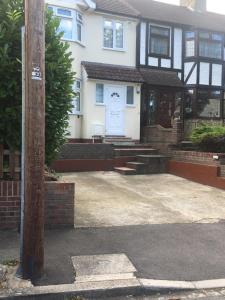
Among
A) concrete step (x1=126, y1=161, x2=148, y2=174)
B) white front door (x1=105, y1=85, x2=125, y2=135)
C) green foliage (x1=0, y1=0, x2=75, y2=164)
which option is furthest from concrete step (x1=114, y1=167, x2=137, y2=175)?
green foliage (x1=0, y1=0, x2=75, y2=164)

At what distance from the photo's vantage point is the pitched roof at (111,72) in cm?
1733

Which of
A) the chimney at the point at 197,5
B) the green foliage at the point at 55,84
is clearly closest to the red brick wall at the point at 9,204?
the green foliage at the point at 55,84

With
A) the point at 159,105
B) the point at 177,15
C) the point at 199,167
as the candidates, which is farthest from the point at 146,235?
the point at 177,15

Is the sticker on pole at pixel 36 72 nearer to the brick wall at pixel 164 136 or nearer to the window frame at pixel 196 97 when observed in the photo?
the brick wall at pixel 164 136

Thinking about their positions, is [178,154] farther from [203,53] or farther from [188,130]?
[203,53]

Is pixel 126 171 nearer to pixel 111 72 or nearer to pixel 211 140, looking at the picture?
pixel 211 140

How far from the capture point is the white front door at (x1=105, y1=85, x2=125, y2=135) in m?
18.0

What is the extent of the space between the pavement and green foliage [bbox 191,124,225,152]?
2.45 m

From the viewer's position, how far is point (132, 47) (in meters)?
19.0

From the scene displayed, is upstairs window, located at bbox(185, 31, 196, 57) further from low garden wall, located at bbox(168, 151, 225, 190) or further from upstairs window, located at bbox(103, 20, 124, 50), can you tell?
low garden wall, located at bbox(168, 151, 225, 190)

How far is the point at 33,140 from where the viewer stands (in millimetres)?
4734

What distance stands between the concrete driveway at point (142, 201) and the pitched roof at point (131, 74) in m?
5.98

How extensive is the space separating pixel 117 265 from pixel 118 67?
14.2 meters

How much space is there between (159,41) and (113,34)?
2666 mm
